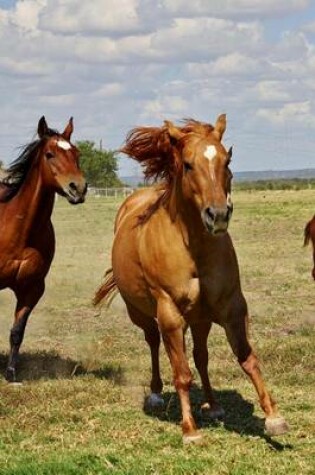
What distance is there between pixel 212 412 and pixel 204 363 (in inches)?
16.3

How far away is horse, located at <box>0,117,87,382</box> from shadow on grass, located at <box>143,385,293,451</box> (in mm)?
1845

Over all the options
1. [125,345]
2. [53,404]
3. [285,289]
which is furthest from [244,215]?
[53,404]

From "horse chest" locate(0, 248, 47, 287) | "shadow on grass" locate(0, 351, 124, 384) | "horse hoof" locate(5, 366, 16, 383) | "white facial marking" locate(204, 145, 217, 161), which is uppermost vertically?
"white facial marking" locate(204, 145, 217, 161)

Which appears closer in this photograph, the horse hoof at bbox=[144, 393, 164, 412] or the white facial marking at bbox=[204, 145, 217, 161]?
the white facial marking at bbox=[204, 145, 217, 161]

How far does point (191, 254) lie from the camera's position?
241 inches

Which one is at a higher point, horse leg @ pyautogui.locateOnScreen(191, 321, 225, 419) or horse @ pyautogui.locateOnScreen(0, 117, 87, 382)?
horse @ pyautogui.locateOnScreen(0, 117, 87, 382)

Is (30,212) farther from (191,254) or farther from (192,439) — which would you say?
(192,439)

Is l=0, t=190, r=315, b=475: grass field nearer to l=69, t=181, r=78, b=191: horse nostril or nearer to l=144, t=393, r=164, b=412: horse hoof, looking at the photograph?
l=144, t=393, r=164, b=412: horse hoof

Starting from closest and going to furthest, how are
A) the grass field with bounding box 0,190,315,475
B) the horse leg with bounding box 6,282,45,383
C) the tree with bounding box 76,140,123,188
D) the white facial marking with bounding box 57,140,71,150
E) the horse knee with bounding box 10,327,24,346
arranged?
the grass field with bounding box 0,190,315,475 < the white facial marking with bounding box 57,140,71,150 < the horse leg with bounding box 6,282,45,383 < the horse knee with bounding box 10,327,24,346 < the tree with bounding box 76,140,123,188

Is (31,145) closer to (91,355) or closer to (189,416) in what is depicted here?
(91,355)

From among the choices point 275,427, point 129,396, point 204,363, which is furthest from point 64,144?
point 275,427

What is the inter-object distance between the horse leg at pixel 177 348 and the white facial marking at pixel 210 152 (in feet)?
3.78

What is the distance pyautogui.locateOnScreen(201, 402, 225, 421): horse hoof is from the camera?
22.7ft

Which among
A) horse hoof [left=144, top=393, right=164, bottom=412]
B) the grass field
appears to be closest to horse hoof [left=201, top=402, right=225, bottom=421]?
the grass field
